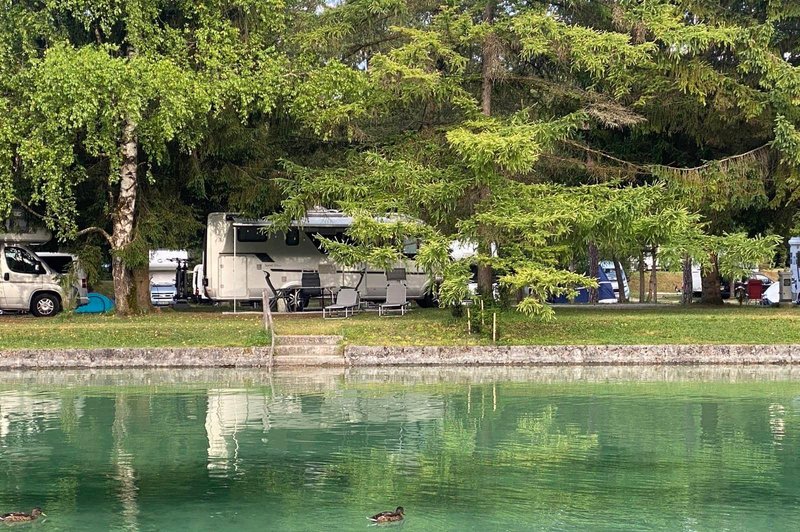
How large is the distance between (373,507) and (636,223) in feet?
50.9

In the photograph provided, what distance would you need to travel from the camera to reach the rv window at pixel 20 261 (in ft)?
99.3

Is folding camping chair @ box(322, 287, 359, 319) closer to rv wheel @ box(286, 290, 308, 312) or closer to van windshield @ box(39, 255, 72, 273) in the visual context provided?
rv wheel @ box(286, 290, 308, 312)

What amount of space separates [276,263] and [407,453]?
19801 mm

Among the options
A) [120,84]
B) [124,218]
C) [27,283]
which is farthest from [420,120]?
[27,283]

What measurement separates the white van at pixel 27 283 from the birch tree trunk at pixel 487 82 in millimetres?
11213

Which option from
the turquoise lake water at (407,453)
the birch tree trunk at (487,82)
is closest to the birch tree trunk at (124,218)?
the turquoise lake water at (407,453)

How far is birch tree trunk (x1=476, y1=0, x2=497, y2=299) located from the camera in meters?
26.2

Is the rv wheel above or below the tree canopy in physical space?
below

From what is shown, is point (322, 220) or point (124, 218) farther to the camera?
point (322, 220)

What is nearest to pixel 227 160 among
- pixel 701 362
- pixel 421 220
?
pixel 421 220

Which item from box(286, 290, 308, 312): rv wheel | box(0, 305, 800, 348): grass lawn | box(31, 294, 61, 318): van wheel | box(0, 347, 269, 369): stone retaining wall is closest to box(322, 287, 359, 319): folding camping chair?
box(0, 305, 800, 348): grass lawn

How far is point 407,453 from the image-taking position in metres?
12.7

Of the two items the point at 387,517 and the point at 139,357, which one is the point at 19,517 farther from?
the point at 139,357

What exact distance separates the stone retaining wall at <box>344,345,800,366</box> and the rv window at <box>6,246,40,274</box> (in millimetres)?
11907
